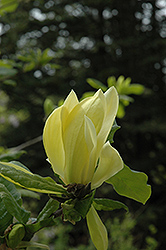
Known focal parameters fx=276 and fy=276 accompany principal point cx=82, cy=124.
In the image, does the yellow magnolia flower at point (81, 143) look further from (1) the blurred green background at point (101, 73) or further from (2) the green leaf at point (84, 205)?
(1) the blurred green background at point (101, 73)

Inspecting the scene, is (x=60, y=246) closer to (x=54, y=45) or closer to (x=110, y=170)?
(x=110, y=170)

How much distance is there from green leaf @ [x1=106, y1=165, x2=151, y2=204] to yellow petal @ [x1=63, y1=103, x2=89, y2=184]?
0.13 ft

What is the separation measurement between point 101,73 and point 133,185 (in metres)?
2.63

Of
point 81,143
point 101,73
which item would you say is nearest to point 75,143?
point 81,143

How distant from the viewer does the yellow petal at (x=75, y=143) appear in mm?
202

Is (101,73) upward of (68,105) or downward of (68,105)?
downward

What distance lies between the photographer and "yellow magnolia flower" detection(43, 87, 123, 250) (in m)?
0.20

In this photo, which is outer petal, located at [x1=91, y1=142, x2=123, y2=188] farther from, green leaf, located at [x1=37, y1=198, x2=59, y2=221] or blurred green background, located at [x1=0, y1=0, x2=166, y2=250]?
blurred green background, located at [x1=0, y1=0, x2=166, y2=250]

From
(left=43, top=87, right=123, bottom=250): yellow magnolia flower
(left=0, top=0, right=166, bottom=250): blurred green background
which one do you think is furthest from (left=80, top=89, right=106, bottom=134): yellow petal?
(left=0, top=0, right=166, bottom=250): blurred green background

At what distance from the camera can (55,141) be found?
21cm

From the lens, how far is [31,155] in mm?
2621

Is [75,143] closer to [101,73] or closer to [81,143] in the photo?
[81,143]

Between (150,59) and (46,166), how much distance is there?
4.82ft

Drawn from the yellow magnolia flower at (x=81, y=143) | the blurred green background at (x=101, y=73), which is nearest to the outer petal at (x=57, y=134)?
the yellow magnolia flower at (x=81, y=143)
